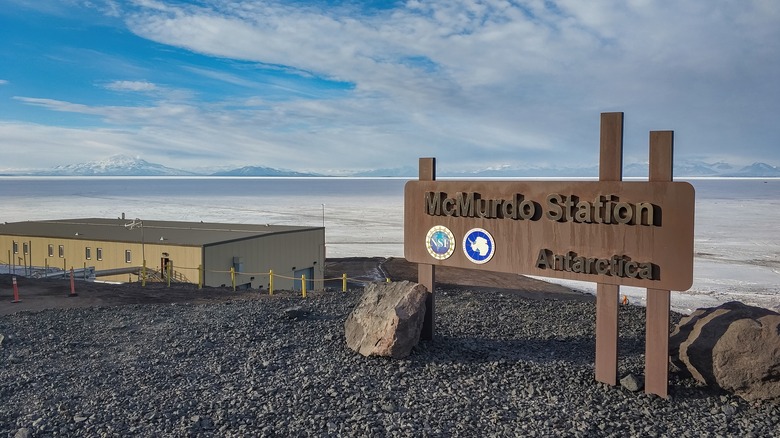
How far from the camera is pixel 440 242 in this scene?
1139 cm

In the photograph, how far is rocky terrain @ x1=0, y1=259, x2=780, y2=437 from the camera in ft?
27.8

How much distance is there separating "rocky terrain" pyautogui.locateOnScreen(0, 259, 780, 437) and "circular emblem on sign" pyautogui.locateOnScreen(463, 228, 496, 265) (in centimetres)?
183

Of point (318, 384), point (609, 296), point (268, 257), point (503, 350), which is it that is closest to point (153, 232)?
point (268, 257)

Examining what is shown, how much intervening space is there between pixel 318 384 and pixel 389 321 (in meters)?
1.73

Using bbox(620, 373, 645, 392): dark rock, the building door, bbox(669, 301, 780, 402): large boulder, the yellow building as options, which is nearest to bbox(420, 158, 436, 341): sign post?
bbox(620, 373, 645, 392): dark rock

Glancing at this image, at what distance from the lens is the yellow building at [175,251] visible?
25.6m

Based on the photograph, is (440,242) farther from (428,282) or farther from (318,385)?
(318,385)

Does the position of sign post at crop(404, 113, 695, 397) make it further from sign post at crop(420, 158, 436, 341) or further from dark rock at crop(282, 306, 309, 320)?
dark rock at crop(282, 306, 309, 320)

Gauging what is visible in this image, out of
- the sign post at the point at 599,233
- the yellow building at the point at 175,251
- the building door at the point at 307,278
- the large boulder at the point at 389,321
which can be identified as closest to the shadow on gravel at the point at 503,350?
the large boulder at the point at 389,321

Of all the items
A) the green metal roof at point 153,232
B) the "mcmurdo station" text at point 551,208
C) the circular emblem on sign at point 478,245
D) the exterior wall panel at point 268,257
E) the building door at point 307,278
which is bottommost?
the building door at point 307,278

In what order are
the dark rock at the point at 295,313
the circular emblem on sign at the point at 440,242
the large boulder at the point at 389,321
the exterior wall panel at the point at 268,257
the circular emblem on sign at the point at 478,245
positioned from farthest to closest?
the exterior wall panel at the point at 268,257 → the dark rock at the point at 295,313 → the circular emblem on sign at the point at 440,242 → the circular emblem on sign at the point at 478,245 → the large boulder at the point at 389,321

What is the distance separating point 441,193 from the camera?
11461mm

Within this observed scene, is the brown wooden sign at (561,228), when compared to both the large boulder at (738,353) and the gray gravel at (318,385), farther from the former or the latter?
the gray gravel at (318,385)

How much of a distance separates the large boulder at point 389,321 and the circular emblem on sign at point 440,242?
704 mm
